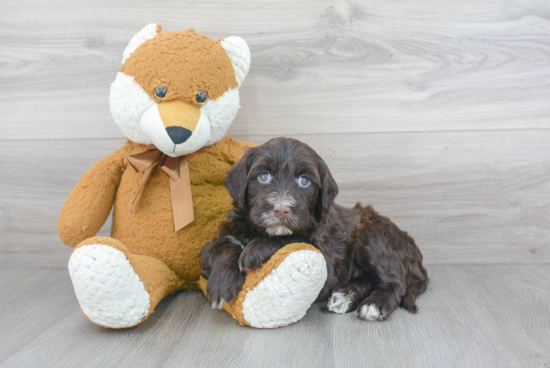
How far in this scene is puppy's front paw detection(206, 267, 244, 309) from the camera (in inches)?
65.4

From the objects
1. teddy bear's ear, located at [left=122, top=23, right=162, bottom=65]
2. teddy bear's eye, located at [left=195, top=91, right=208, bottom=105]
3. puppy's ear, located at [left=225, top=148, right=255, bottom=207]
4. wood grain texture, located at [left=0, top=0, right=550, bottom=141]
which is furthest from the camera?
wood grain texture, located at [left=0, top=0, right=550, bottom=141]

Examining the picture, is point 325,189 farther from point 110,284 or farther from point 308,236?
point 110,284

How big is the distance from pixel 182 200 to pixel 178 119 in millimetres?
376

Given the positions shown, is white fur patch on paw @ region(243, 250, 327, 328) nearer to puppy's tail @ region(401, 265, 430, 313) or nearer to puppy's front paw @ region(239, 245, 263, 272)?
puppy's front paw @ region(239, 245, 263, 272)

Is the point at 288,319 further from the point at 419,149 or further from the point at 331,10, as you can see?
the point at 331,10

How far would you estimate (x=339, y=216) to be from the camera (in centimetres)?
202

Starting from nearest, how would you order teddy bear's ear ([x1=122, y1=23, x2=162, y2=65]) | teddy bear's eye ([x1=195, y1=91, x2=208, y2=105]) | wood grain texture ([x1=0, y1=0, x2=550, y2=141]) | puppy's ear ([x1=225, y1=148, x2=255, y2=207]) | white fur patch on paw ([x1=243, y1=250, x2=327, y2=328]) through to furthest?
white fur patch on paw ([x1=243, y1=250, x2=327, y2=328])
puppy's ear ([x1=225, y1=148, x2=255, y2=207])
teddy bear's eye ([x1=195, y1=91, x2=208, y2=105])
teddy bear's ear ([x1=122, y1=23, x2=162, y2=65])
wood grain texture ([x1=0, y1=0, x2=550, y2=141])

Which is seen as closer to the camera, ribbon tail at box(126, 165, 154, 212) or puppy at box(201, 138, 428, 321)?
puppy at box(201, 138, 428, 321)

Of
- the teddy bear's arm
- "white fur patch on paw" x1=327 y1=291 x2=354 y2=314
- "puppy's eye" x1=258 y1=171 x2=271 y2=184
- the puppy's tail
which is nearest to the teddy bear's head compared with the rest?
the teddy bear's arm

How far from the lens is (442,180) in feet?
8.11

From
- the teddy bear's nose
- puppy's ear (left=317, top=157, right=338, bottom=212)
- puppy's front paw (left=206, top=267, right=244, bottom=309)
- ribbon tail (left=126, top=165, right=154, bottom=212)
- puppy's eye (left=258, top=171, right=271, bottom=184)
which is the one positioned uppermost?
the teddy bear's nose

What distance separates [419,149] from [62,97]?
2.02m

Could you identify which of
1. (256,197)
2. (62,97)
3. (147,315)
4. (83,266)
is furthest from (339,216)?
(62,97)

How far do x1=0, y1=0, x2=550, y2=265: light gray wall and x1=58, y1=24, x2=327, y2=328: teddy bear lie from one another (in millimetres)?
482
